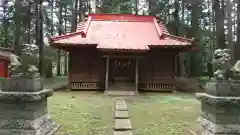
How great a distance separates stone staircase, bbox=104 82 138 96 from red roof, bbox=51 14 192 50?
7.98 feet

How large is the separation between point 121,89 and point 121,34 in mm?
3802

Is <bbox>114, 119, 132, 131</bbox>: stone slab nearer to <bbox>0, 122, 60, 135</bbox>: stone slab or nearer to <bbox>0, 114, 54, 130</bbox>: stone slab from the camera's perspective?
<bbox>0, 122, 60, 135</bbox>: stone slab

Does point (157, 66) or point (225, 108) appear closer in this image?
point (225, 108)

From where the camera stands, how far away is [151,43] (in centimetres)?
1407

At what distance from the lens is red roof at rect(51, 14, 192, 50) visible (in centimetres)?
1372

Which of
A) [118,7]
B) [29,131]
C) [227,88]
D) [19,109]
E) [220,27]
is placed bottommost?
[29,131]

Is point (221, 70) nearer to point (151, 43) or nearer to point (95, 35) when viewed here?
point (151, 43)

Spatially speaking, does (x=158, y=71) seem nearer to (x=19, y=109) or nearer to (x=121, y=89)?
(x=121, y=89)

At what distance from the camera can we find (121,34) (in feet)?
50.6

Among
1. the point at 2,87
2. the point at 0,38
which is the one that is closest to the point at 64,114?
the point at 2,87

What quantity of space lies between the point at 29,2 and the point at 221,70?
2170cm

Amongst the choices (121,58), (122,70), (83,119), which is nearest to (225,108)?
(83,119)

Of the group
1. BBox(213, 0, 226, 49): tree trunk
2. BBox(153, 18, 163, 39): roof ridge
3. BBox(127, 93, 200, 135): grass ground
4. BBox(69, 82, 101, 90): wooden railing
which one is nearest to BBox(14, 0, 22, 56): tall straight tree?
BBox(69, 82, 101, 90): wooden railing

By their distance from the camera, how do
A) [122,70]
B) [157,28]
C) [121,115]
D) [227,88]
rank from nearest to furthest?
[227,88] → [121,115] → [122,70] → [157,28]
